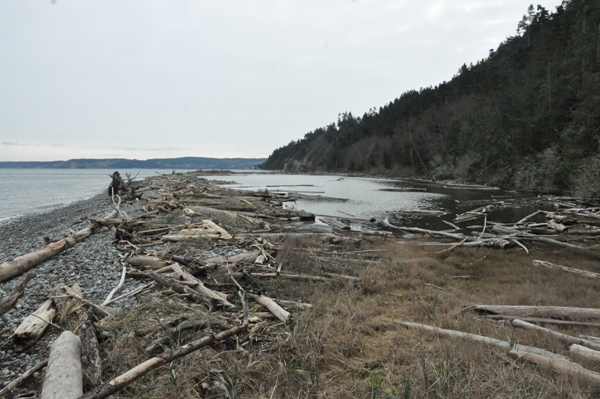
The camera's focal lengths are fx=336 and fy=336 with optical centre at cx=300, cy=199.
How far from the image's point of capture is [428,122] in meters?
79.8

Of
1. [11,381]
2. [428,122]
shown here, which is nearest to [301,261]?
[11,381]

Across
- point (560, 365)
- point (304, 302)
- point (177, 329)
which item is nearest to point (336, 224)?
point (304, 302)

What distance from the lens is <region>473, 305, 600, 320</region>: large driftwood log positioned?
5484mm

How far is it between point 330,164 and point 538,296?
115m

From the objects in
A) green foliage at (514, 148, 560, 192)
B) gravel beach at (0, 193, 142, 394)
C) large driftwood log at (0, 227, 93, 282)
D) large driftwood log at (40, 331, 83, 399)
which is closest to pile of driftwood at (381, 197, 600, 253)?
gravel beach at (0, 193, 142, 394)

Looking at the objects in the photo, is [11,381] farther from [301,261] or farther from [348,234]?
[348,234]

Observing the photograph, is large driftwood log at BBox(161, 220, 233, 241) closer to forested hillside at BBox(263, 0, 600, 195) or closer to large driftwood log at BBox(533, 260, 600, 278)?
large driftwood log at BBox(533, 260, 600, 278)

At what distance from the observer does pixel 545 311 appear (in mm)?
5691

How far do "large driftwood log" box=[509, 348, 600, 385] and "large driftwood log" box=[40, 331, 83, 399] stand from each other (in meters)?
4.89

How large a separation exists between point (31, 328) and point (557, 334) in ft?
23.6

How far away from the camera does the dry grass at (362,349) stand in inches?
139

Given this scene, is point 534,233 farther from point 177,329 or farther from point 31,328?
point 31,328

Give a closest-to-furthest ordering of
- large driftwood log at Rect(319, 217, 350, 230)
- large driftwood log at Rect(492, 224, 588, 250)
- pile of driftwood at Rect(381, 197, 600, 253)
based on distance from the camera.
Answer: large driftwood log at Rect(492, 224, 588, 250)
pile of driftwood at Rect(381, 197, 600, 253)
large driftwood log at Rect(319, 217, 350, 230)

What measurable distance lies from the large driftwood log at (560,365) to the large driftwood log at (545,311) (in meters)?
1.81
